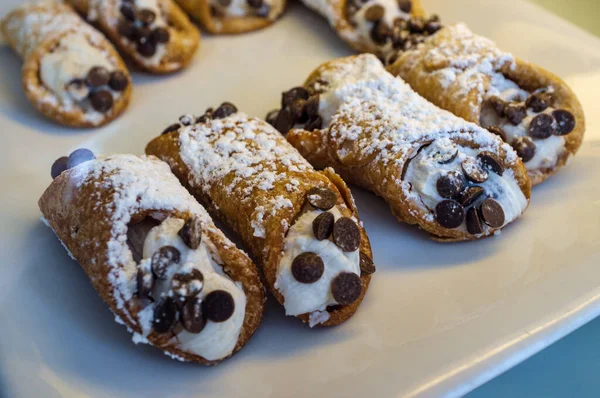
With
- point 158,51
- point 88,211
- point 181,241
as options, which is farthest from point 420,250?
point 158,51

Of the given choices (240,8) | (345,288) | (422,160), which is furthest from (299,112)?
(240,8)

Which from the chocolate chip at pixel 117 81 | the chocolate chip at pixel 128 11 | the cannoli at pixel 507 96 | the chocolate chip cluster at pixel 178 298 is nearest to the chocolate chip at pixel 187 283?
the chocolate chip cluster at pixel 178 298

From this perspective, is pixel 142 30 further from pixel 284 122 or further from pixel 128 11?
pixel 284 122

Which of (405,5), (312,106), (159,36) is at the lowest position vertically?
(159,36)

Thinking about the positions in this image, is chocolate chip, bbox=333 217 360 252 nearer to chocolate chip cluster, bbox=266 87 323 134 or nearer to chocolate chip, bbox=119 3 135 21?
chocolate chip cluster, bbox=266 87 323 134

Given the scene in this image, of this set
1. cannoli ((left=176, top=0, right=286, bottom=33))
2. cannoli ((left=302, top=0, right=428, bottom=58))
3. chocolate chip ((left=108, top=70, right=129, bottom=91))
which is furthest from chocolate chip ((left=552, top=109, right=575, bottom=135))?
chocolate chip ((left=108, top=70, right=129, bottom=91))

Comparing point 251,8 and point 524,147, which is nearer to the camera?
point 524,147
